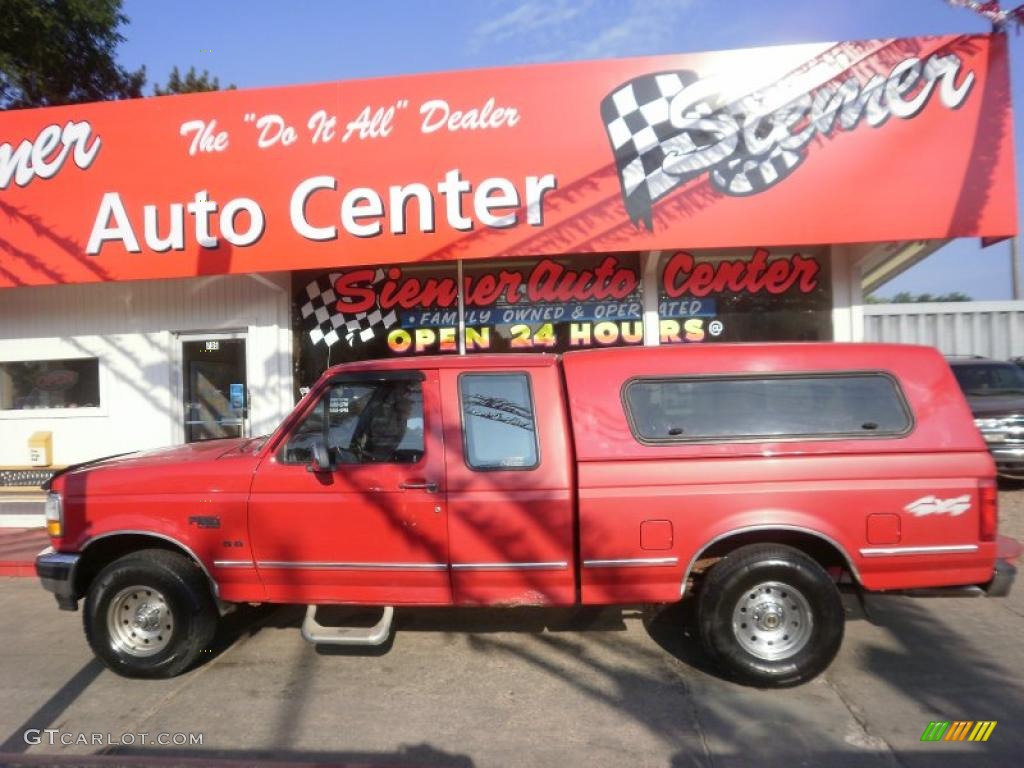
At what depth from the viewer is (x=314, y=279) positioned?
29.7 feet

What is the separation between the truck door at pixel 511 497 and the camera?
3.94 m

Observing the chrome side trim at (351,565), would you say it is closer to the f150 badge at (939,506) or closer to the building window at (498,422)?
the building window at (498,422)

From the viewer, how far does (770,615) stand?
3.93m

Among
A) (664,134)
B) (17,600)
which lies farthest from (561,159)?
(17,600)

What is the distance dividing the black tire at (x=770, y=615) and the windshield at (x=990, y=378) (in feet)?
23.5

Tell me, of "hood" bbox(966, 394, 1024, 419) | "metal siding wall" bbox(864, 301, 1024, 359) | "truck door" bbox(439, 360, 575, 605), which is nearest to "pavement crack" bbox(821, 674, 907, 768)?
"truck door" bbox(439, 360, 575, 605)

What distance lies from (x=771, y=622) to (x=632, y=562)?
868mm

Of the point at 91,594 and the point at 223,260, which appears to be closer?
the point at 91,594

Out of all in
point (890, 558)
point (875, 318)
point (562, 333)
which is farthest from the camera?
point (875, 318)

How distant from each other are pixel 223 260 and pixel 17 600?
3795 mm

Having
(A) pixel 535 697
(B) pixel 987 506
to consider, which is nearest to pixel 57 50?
(A) pixel 535 697

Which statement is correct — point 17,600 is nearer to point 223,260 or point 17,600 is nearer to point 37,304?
point 223,260

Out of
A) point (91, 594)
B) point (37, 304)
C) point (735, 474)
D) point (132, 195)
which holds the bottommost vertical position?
point (91, 594)

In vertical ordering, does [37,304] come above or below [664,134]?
below
